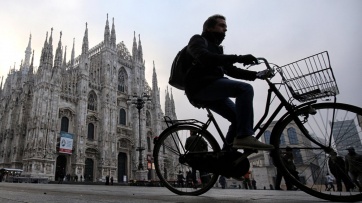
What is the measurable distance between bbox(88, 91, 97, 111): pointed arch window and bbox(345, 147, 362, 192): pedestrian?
2825cm

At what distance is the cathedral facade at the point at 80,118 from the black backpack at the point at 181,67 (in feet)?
54.3

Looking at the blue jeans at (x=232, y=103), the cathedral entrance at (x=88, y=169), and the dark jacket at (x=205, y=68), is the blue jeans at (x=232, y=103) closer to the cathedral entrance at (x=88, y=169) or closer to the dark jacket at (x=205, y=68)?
the dark jacket at (x=205, y=68)

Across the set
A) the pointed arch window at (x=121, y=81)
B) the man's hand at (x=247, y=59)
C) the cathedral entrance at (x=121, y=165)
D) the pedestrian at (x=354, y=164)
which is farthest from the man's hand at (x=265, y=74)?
the pointed arch window at (x=121, y=81)

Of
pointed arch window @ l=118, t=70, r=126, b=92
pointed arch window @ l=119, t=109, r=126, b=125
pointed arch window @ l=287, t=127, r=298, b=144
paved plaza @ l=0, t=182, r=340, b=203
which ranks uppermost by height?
pointed arch window @ l=118, t=70, r=126, b=92

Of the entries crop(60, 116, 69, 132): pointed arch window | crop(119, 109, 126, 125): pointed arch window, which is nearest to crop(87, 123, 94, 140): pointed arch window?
crop(60, 116, 69, 132): pointed arch window

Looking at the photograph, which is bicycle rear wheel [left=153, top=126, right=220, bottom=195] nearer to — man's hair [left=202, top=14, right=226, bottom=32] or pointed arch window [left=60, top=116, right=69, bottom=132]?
man's hair [left=202, top=14, right=226, bottom=32]

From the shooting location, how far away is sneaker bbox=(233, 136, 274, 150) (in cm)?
224

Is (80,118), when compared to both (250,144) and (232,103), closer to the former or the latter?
(232,103)

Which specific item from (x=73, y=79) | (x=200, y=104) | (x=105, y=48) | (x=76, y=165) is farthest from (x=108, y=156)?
(x=200, y=104)

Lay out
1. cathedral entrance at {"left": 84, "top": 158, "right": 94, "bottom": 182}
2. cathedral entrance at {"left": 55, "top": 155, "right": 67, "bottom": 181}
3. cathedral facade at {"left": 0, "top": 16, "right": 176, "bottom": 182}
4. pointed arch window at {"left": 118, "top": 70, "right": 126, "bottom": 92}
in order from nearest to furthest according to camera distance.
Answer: cathedral facade at {"left": 0, "top": 16, "right": 176, "bottom": 182}
cathedral entrance at {"left": 55, "top": 155, "right": 67, "bottom": 181}
cathedral entrance at {"left": 84, "top": 158, "right": 94, "bottom": 182}
pointed arch window at {"left": 118, "top": 70, "right": 126, "bottom": 92}

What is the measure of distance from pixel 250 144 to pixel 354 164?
0.90 metres

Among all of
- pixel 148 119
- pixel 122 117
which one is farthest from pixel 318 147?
pixel 148 119

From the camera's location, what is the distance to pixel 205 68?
2.65m

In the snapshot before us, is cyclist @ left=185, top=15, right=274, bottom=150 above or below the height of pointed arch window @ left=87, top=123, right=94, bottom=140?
below
